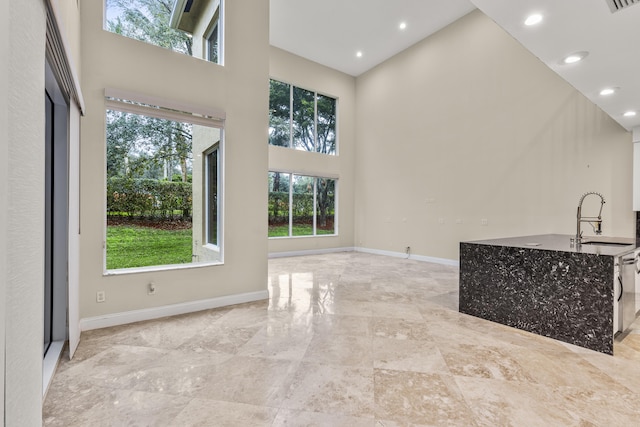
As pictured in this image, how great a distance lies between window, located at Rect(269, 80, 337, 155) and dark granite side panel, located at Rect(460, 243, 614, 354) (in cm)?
590

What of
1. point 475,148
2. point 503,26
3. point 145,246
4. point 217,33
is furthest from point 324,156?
point 503,26

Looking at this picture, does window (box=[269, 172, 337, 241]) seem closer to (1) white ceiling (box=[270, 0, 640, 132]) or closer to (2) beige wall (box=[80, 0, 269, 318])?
(1) white ceiling (box=[270, 0, 640, 132])

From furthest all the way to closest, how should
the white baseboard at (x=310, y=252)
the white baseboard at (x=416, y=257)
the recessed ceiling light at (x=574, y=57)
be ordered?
the white baseboard at (x=310, y=252) → the white baseboard at (x=416, y=257) → the recessed ceiling light at (x=574, y=57)

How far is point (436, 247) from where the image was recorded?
708cm

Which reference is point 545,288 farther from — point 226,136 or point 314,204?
point 314,204

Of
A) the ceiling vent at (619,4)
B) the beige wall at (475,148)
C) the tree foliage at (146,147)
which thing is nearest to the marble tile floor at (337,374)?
the tree foliage at (146,147)

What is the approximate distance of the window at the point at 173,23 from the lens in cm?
325

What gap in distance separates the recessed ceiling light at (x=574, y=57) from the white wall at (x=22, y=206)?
11.3ft

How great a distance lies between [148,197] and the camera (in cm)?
350

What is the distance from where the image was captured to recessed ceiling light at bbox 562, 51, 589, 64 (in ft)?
8.21

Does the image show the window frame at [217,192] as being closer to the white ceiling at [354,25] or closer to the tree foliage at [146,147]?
the tree foliage at [146,147]

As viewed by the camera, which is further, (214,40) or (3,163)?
(214,40)

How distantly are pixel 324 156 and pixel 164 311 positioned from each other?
6.31 metres

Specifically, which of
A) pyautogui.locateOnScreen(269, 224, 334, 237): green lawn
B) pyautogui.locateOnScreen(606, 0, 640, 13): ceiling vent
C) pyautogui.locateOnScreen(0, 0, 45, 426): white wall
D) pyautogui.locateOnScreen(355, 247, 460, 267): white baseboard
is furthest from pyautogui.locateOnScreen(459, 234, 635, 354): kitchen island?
pyautogui.locateOnScreen(269, 224, 334, 237): green lawn
